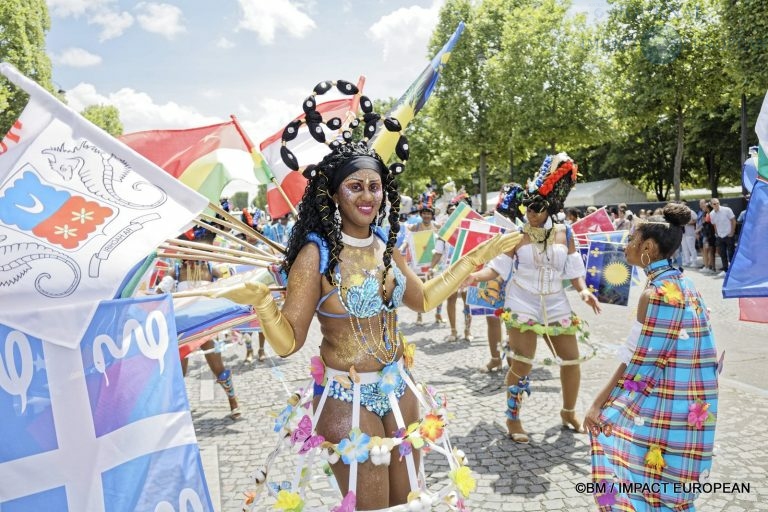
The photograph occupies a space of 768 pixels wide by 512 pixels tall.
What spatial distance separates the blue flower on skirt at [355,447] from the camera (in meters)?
2.37

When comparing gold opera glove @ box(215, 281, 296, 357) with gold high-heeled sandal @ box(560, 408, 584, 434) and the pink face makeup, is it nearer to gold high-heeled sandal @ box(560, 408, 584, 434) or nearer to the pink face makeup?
the pink face makeup

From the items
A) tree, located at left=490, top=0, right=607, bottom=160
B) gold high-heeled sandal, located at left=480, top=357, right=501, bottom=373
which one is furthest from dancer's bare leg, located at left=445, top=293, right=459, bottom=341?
tree, located at left=490, top=0, right=607, bottom=160

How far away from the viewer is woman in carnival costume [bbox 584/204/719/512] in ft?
9.26

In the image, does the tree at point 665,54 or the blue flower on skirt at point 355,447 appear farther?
the tree at point 665,54

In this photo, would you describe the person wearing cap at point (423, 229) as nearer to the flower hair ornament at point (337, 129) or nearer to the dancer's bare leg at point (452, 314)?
the dancer's bare leg at point (452, 314)

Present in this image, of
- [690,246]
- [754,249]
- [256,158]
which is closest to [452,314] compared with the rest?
[256,158]

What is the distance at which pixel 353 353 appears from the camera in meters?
2.59

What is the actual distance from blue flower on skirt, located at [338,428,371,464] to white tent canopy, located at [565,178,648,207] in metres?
32.4

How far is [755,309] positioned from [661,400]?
108cm

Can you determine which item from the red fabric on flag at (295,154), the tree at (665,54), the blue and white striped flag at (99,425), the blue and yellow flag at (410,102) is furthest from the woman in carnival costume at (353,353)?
the tree at (665,54)

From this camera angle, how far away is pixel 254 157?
355 centimetres

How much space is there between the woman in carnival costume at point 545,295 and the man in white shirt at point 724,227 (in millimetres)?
10489

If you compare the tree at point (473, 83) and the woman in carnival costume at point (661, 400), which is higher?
the tree at point (473, 83)

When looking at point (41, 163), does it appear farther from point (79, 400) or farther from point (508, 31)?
point (508, 31)
